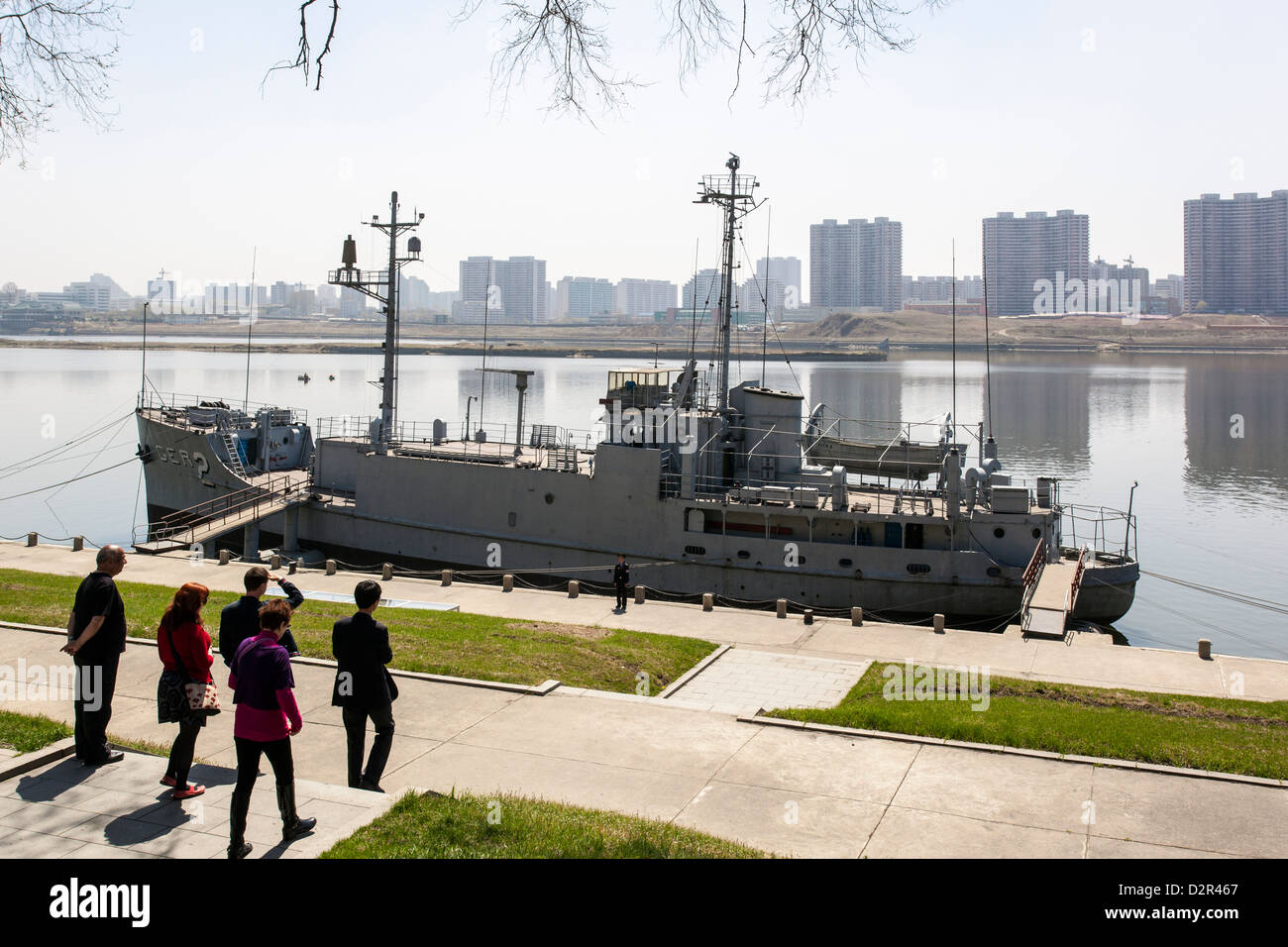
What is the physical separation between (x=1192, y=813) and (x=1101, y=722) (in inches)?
115

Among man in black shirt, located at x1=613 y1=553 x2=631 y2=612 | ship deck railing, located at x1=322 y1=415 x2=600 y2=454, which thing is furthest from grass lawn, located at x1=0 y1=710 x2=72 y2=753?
ship deck railing, located at x1=322 y1=415 x2=600 y2=454

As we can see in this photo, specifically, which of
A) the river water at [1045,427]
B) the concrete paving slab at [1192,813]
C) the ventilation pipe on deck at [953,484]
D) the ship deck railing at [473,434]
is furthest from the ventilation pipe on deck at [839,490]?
the concrete paving slab at [1192,813]

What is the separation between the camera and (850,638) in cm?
1861

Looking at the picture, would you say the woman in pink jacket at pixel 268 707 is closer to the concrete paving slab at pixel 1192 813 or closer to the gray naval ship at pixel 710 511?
the concrete paving slab at pixel 1192 813

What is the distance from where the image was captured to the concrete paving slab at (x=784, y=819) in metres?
7.86

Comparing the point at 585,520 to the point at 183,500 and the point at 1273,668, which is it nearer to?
the point at 1273,668

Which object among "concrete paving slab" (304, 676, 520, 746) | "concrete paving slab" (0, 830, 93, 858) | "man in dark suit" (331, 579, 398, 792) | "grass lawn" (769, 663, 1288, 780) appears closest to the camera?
"concrete paving slab" (0, 830, 93, 858)

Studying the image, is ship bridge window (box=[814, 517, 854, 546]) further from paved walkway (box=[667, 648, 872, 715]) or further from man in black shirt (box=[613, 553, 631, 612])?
paved walkway (box=[667, 648, 872, 715])

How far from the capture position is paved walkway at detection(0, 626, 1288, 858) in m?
8.02

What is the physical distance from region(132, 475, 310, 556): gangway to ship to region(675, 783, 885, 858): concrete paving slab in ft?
72.4

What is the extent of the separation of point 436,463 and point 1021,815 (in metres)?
24.0

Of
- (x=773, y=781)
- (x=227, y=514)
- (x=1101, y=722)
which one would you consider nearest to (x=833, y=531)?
(x=1101, y=722)
